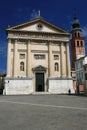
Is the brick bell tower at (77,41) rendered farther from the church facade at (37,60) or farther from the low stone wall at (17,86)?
the low stone wall at (17,86)

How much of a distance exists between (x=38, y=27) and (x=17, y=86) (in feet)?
46.4

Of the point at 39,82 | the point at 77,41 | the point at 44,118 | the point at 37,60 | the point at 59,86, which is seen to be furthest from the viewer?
the point at 77,41

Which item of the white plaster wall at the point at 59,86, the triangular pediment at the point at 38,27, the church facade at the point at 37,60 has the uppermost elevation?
the triangular pediment at the point at 38,27

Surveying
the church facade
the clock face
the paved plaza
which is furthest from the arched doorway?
the paved plaza

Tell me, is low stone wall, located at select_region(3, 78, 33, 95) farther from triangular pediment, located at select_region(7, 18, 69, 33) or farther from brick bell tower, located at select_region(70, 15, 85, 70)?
brick bell tower, located at select_region(70, 15, 85, 70)

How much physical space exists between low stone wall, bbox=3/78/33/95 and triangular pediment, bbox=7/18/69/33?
11146 mm

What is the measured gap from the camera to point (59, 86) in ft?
129

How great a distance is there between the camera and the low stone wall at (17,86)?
36.9m

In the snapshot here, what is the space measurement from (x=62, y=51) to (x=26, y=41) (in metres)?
8.46

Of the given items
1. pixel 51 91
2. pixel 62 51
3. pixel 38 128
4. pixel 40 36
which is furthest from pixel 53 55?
pixel 38 128

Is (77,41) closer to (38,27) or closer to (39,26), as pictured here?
(39,26)

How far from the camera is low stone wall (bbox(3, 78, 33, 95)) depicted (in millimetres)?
36938

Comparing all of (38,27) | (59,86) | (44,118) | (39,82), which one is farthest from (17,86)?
(44,118)

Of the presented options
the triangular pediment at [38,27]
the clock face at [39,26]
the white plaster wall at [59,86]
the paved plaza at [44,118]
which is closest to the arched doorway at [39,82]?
the white plaster wall at [59,86]
